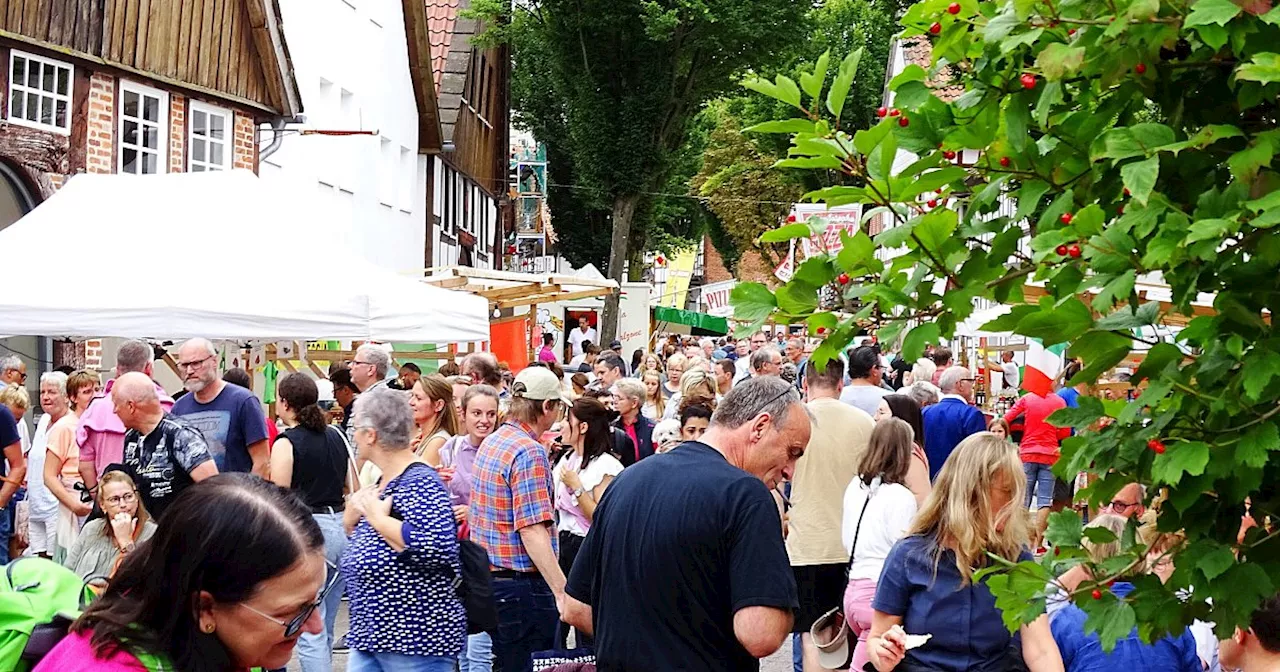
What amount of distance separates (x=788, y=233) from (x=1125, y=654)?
3.17 meters

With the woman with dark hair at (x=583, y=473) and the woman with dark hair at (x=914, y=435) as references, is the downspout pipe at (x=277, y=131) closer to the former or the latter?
the woman with dark hair at (x=914, y=435)

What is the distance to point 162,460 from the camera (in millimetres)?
7406

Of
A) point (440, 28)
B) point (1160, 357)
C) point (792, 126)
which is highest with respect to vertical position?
point (440, 28)

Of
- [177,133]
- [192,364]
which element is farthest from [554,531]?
[177,133]

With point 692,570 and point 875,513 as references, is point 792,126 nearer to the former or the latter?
point 692,570

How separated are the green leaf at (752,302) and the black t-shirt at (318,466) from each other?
632 cm

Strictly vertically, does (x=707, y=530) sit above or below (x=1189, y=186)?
below

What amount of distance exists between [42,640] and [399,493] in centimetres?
356

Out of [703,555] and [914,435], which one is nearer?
[703,555]

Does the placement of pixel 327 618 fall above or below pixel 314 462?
below

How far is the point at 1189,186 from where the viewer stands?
2164 mm

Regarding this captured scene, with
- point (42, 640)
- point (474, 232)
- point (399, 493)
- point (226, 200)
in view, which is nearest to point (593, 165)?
point (474, 232)

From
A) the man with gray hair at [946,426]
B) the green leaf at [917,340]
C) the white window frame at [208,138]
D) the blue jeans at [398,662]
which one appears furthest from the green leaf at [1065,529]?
the white window frame at [208,138]

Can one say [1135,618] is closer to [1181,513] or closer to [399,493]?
[1181,513]
